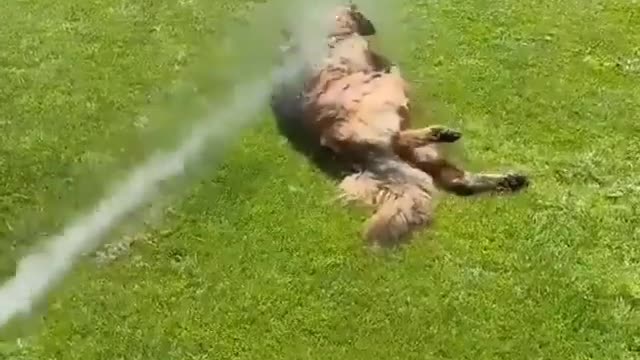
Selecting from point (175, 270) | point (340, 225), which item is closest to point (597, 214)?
point (340, 225)

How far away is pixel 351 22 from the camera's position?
20.8 feet

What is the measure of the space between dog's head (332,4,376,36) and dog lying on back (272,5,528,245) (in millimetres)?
253

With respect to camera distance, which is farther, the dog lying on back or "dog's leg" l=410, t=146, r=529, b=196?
"dog's leg" l=410, t=146, r=529, b=196

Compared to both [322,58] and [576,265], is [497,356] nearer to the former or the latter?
[576,265]

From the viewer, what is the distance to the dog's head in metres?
6.25

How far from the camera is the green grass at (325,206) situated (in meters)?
4.59

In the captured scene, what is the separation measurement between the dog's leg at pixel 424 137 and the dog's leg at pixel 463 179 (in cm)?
4

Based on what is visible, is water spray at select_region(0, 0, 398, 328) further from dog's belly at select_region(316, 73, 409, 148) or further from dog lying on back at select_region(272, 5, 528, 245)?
dog's belly at select_region(316, 73, 409, 148)

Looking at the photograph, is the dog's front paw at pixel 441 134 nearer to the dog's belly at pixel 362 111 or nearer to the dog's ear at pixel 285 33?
the dog's belly at pixel 362 111

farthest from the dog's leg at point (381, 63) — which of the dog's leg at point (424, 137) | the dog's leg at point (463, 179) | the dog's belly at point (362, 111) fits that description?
the dog's leg at point (463, 179)

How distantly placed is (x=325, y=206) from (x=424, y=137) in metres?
0.62

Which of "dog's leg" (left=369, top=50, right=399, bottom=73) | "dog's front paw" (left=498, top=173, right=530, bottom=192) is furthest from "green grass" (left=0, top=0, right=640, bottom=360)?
"dog's leg" (left=369, top=50, right=399, bottom=73)

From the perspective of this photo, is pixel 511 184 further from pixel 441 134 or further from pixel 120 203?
pixel 120 203

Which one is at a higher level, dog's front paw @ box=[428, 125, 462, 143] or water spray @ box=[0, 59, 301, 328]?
water spray @ box=[0, 59, 301, 328]
